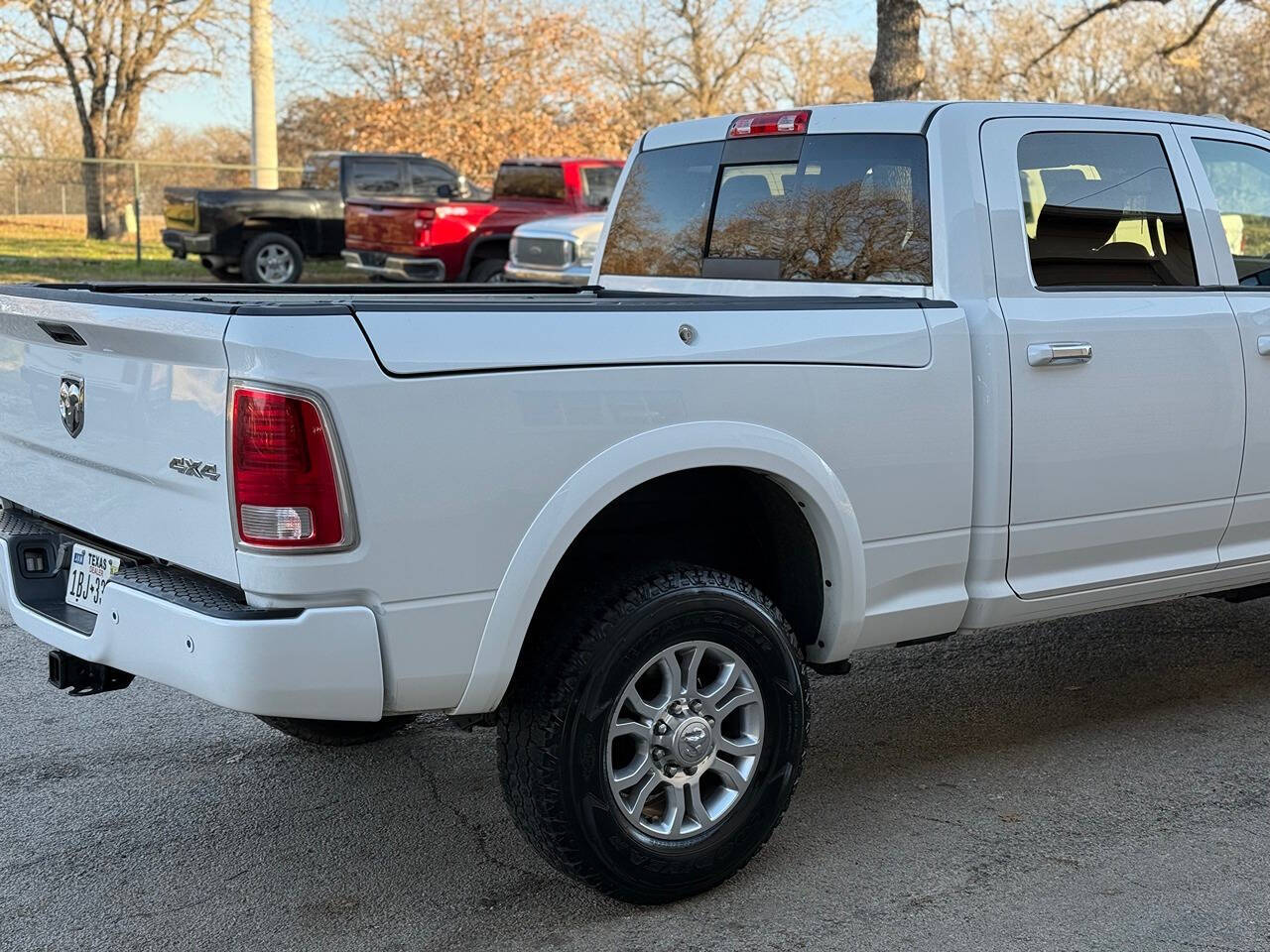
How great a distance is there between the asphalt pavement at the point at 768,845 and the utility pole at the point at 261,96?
939 inches

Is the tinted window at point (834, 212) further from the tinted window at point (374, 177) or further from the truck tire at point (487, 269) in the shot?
the tinted window at point (374, 177)

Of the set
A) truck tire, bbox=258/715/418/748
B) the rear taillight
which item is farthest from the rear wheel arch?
the rear taillight

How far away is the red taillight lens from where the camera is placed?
14.7 feet

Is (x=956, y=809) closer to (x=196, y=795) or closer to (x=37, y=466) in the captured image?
(x=196, y=795)

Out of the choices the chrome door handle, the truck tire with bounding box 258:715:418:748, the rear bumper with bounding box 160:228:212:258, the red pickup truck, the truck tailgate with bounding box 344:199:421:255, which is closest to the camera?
the chrome door handle

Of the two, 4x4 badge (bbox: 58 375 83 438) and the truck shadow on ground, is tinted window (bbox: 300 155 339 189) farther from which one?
4x4 badge (bbox: 58 375 83 438)

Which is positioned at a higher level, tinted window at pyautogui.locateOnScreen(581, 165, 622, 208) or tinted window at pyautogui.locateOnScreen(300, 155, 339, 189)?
tinted window at pyautogui.locateOnScreen(300, 155, 339, 189)

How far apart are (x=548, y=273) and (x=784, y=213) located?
407 inches

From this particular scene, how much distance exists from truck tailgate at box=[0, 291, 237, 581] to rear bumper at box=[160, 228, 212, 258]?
17.4m

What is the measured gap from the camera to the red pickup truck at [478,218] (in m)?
17.2

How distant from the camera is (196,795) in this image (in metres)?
4.12

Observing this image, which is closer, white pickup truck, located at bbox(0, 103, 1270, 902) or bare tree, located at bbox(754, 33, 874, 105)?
white pickup truck, located at bbox(0, 103, 1270, 902)

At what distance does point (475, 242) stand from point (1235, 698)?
13.5 m

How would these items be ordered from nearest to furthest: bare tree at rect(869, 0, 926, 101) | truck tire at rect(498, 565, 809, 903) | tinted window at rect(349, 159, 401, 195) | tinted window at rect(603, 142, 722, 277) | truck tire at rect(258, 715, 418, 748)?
truck tire at rect(498, 565, 809, 903)
truck tire at rect(258, 715, 418, 748)
tinted window at rect(603, 142, 722, 277)
bare tree at rect(869, 0, 926, 101)
tinted window at rect(349, 159, 401, 195)
